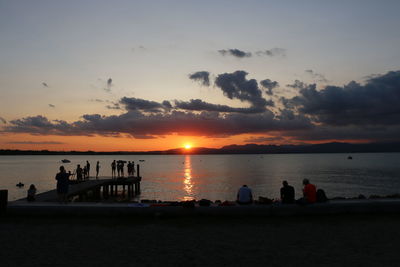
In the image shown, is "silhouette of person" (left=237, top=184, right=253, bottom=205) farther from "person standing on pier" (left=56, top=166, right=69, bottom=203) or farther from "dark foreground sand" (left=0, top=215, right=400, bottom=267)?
"person standing on pier" (left=56, top=166, right=69, bottom=203)

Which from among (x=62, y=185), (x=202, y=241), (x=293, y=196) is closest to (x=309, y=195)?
(x=293, y=196)

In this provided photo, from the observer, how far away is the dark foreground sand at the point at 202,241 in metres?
8.52

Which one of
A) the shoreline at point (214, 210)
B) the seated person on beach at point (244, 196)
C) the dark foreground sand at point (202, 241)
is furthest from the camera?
the seated person on beach at point (244, 196)

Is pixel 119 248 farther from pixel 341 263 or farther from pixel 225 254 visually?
pixel 341 263

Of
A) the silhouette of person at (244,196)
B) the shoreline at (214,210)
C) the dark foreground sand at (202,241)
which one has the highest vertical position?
the silhouette of person at (244,196)

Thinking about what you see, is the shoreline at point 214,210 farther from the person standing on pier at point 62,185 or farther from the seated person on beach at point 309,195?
the person standing on pier at point 62,185

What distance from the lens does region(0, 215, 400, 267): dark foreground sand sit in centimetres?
852

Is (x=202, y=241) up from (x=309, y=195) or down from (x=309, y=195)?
down

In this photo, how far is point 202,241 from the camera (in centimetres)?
1047

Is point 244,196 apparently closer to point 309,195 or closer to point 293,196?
point 293,196

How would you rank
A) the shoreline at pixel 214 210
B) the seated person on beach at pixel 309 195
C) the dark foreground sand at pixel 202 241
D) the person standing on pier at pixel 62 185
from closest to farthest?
the dark foreground sand at pixel 202 241, the shoreline at pixel 214 210, the seated person on beach at pixel 309 195, the person standing on pier at pixel 62 185

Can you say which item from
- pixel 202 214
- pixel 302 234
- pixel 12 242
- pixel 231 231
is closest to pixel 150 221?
pixel 202 214

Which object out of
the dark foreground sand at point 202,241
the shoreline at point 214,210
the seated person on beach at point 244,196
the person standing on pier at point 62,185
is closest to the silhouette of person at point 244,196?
the seated person on beach at point 244,196

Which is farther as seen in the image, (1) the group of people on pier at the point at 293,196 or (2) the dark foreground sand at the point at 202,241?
(1) the group of people on pier at the point at 293,196
